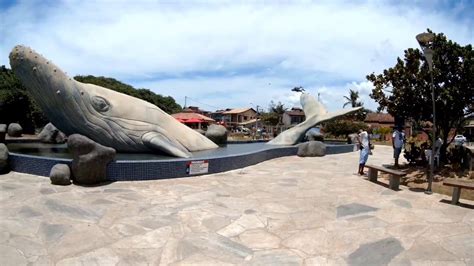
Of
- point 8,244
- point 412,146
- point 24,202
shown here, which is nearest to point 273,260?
point 8,244

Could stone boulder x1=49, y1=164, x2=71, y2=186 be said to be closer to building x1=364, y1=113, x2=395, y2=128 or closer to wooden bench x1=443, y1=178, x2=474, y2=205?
wooden bench x1=443, y1=178, x2=474, y2=205

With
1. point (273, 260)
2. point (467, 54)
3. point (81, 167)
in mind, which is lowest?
point (273, 260)

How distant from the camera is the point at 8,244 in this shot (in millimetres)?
4598

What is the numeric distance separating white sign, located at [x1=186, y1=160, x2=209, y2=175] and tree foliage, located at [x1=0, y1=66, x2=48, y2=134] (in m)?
27.2

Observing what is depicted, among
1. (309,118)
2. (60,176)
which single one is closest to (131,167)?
(60,176)

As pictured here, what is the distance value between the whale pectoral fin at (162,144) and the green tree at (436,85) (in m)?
6.79

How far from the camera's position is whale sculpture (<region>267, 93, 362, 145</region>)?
1927cm

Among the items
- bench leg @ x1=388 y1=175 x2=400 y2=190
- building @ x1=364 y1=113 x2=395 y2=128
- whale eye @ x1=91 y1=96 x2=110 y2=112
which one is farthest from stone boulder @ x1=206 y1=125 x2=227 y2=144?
building @ x1=364 y1=113 x2=395 y2=128

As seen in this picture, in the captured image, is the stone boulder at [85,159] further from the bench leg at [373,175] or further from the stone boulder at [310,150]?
the stone boulder at [310,150]

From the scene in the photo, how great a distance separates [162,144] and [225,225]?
21.1 ft

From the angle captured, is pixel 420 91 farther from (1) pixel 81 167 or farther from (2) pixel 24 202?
(2) pixel 24 202

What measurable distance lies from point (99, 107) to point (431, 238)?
9.98m

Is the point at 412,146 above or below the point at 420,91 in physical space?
below

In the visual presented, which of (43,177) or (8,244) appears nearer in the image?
(8,244)
